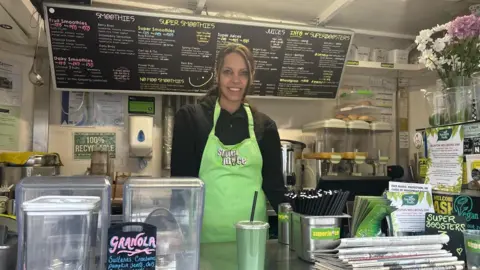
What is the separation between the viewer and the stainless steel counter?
1.08 metres

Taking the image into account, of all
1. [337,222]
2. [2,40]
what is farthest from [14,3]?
[337,222]

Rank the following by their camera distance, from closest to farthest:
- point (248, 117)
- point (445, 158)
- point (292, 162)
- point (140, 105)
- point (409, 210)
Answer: point (409, 210)
point (445, 158)
point (248, 117)
point (292, 162)
point (140, 105)

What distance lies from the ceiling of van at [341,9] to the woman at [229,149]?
119 cm

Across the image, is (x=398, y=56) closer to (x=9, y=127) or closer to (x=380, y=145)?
(x=380, y=145)

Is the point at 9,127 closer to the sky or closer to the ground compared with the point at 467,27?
closer to the ground

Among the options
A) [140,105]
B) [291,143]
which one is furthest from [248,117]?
[140,105]

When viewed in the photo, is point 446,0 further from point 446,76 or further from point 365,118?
point 446,76

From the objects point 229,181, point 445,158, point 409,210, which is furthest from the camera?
point 229,181

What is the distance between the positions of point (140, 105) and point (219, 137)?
163 cm

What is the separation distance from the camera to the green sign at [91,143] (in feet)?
10.7

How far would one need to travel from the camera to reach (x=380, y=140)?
368cm

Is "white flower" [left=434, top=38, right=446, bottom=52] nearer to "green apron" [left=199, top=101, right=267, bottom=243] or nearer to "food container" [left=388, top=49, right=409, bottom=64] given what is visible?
"green apron" [left=199, top=101, right=267, bottom=243]

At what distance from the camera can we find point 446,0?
293cm

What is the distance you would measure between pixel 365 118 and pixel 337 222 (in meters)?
2.49
